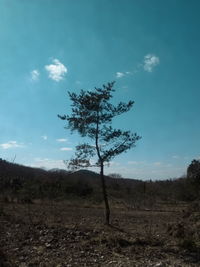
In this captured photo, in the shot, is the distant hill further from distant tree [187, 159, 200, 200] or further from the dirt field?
the dirt field

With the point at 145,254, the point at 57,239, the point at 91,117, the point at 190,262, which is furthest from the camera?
the point at 91,117

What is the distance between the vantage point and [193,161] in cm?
3144

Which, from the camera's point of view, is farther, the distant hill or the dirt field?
the distant hill

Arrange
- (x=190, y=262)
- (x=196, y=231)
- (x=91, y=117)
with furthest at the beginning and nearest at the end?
(x=91, y=117)
(x=196, y=231)
(x=190, y=262)

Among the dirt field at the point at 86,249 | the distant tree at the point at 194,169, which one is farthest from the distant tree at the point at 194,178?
the dirt field at the point at 86,249

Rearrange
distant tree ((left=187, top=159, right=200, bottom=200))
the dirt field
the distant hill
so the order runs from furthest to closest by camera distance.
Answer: distant tree ((left=187, top=159, right=200, bottom=200)) < the distant hill < the dirt field

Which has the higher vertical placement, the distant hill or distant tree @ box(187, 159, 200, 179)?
distant tree @ box(187, 159, 200, 179)

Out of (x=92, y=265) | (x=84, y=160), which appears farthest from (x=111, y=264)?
(x=84, y=160)

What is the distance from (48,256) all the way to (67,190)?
26372 millimetres

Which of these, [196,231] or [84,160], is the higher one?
[84,160]

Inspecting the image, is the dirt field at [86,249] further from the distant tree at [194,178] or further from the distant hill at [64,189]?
the distant tree at [194,178]

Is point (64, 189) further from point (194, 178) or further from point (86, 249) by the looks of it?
point (86, 249)

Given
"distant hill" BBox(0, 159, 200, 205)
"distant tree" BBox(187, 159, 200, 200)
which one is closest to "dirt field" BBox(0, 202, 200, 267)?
"distant hill" BBox(0, 159, 200, 205)

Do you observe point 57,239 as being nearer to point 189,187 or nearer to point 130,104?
point 130,104
